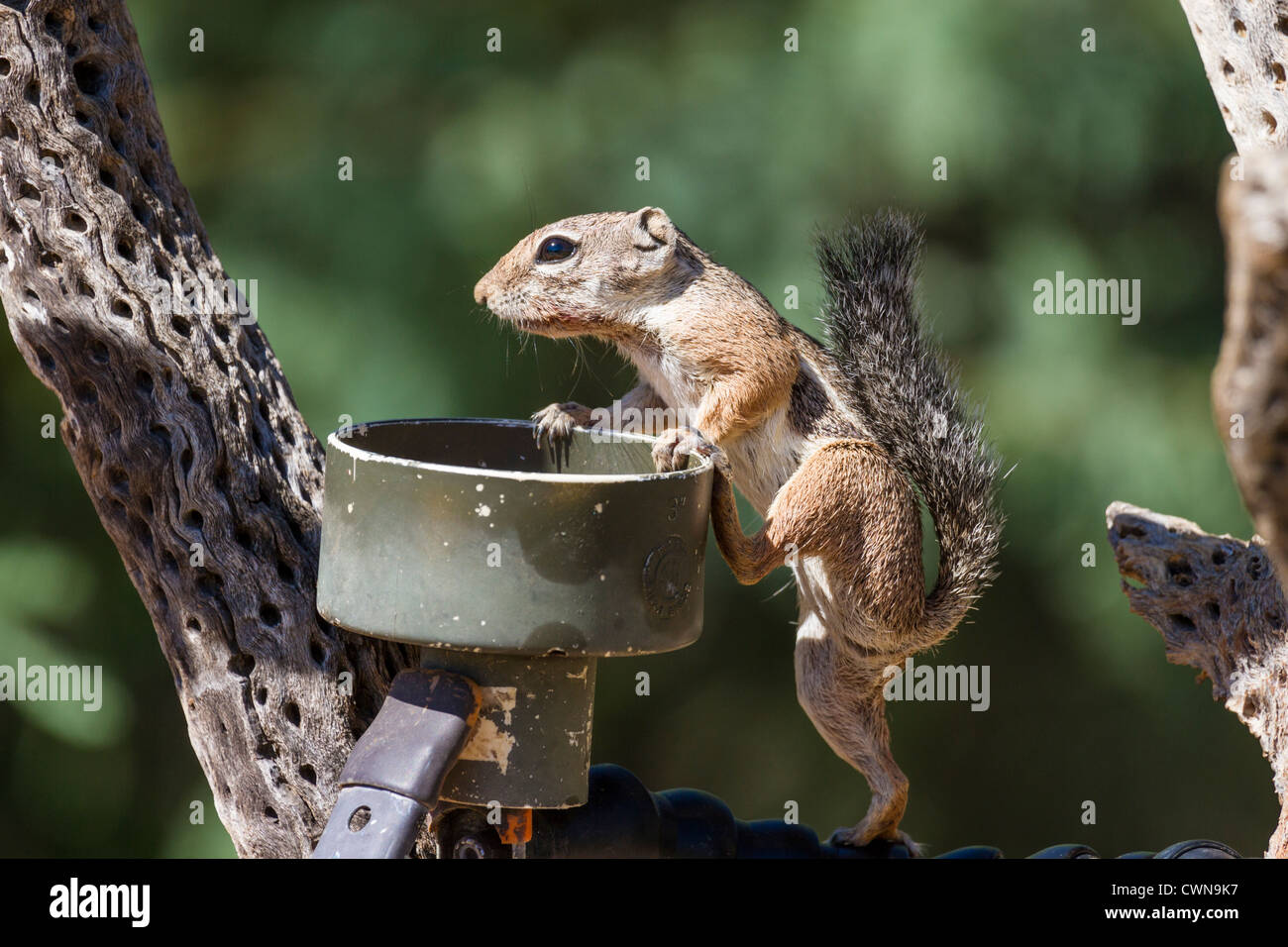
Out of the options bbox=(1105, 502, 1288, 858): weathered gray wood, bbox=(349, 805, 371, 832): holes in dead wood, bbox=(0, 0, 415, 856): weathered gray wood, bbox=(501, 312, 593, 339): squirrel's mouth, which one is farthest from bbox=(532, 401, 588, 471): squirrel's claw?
bbox=(1105, 502, 1288, 858): weathered gray wood

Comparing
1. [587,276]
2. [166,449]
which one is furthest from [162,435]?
[587,276]

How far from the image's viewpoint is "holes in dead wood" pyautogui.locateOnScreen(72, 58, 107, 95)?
2.21 metres

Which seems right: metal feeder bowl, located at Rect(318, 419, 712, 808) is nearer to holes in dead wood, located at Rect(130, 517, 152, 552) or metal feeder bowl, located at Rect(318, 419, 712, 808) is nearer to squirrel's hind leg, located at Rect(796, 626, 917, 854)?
holes in dead wood, located at Rect(130, 517, 152, 552)

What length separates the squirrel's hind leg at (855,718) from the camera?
2.51m

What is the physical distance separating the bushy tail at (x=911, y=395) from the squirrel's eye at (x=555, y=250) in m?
0.51

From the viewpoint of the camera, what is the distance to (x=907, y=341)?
2.42m

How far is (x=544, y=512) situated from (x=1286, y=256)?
1.00m

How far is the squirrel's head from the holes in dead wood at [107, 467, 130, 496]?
2.15ft

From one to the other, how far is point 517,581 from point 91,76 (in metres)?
1.26

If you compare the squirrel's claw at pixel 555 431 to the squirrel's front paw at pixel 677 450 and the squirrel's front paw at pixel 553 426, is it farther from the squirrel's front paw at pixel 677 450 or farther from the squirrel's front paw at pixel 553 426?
the squirrel's front paw at pixel 677 450

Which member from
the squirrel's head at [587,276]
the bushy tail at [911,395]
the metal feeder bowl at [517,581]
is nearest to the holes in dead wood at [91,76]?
the squirrel's head at [587,276]

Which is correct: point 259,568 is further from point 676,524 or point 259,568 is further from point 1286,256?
point 1286,256
